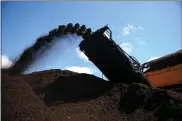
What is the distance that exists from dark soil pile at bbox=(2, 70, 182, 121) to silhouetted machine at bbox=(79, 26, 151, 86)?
2.19 ft

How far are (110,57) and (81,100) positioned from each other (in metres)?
2.30

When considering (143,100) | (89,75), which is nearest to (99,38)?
(89,75)

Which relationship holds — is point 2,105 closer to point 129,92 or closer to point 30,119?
point 30,119

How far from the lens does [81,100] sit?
33.2ft

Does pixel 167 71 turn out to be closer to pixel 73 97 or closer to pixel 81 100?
pixel 81 100

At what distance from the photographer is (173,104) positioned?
9.12m

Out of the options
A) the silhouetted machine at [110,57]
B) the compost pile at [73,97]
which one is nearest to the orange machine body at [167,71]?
the silhouetted machine at [110,57]

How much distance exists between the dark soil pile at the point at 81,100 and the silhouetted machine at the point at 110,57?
67 centimetres

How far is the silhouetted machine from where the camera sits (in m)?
11.0

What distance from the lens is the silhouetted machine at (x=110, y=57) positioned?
36.0 feet

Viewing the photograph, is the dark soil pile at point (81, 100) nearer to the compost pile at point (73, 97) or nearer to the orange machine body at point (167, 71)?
the compost pile at point (73, 97)

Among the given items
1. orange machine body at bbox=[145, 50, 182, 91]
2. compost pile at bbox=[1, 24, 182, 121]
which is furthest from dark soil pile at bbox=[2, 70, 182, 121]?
orange machine body at bbox=[145, 50, 182, 91]

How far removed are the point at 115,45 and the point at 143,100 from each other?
258 cm

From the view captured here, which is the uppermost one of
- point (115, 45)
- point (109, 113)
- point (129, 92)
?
point (115, 45)
